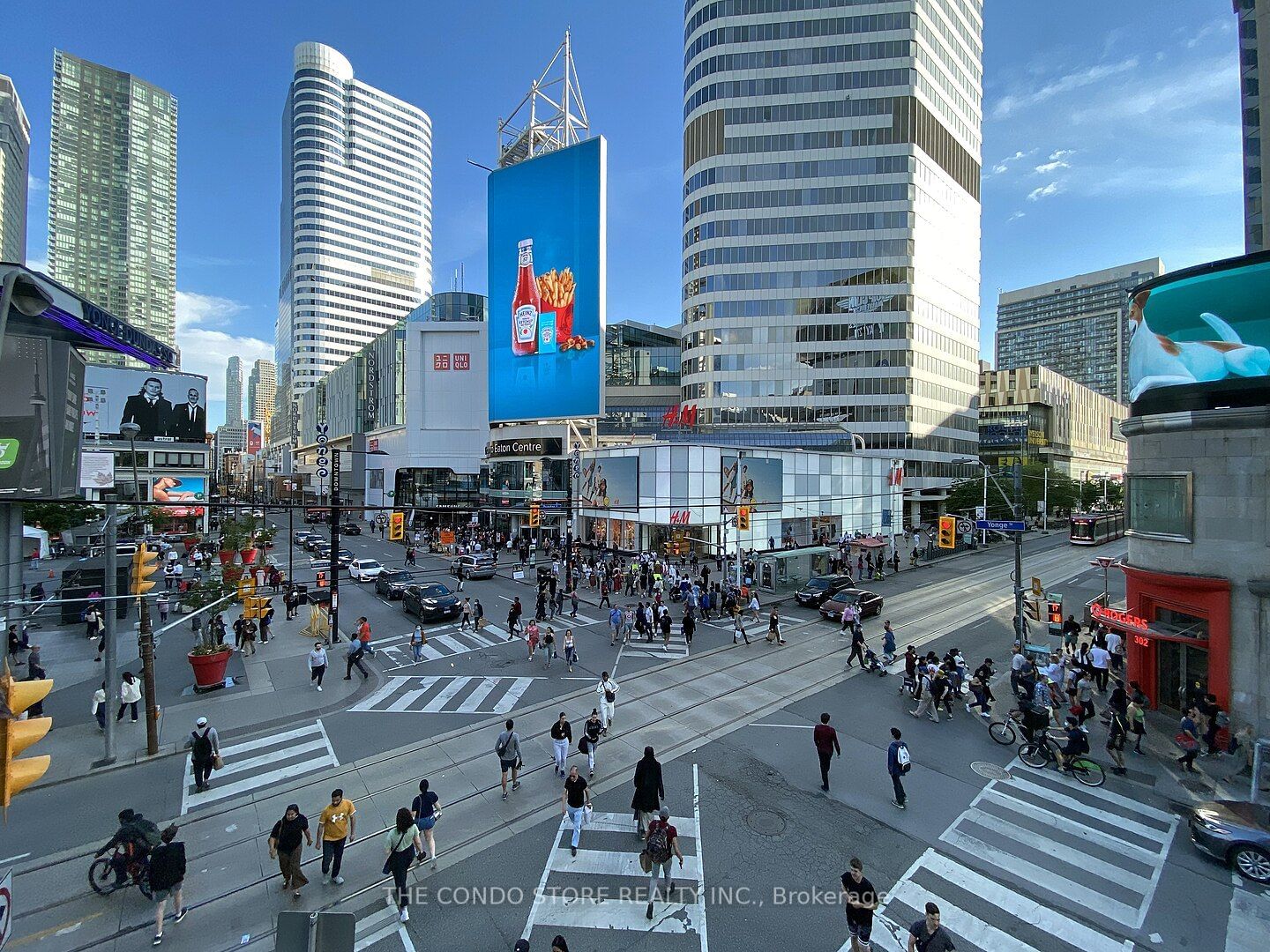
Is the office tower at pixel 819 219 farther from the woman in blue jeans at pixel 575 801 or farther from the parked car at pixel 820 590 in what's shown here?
the woman in blue jeans at pixel 575 801

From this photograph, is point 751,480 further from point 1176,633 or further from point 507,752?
point 507,752

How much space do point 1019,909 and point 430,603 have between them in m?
21.9

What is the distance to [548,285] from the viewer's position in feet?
140

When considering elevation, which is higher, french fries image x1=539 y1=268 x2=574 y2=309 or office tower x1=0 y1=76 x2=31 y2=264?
office tower x1=0 y1=76 x2=31 y2=264

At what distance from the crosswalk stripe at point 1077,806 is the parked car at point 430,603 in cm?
2077

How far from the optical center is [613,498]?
38688 millimetres

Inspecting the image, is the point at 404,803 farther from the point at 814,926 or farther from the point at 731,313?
the point at 731,313

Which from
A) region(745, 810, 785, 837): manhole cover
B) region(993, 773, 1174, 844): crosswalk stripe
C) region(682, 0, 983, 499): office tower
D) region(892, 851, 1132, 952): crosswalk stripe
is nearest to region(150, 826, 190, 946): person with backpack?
region(745, 810, 785, 837): manhole cover

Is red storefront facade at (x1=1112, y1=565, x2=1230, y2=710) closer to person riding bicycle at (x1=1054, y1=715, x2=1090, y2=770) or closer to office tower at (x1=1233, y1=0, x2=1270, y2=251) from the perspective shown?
person riding bicycle at (x1=1054, y1=715, x2=1090, y2=770)

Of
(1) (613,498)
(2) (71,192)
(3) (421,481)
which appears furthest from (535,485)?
(2) (71,192)

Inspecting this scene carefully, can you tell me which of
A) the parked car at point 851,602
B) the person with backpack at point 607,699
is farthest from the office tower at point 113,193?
the person with backpack at point 607,699

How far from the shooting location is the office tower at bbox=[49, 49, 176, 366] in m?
133

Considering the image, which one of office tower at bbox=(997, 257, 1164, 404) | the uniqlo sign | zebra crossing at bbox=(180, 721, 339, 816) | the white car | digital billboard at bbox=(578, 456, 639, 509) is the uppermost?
office tower at bbox=(997, 257, 1164, 404)

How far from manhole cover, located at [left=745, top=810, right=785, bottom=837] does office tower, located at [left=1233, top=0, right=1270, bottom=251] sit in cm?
4540
